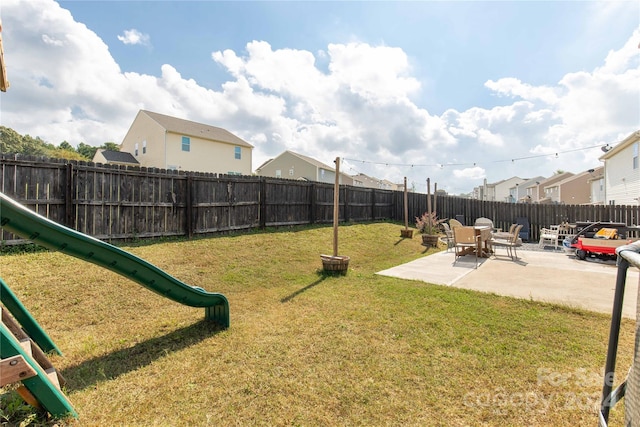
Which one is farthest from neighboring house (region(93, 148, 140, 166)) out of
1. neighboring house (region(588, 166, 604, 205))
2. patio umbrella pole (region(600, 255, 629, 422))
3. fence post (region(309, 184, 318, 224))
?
neighboring house (region(588, 166, 604, 205))

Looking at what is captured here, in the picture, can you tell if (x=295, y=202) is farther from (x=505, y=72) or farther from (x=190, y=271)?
(x=505, y=72)

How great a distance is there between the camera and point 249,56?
10250mm

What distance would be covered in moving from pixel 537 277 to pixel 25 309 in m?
8.15

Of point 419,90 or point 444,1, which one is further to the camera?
point 419,90

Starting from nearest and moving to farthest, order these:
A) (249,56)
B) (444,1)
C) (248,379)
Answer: (248,379) < (444,1) < (249,56)

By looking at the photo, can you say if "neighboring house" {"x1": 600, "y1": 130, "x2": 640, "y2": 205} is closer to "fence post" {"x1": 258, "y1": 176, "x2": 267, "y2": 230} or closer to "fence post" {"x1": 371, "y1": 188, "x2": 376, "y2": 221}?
"fence post" {"x1": 371, "y1": 188, "x2": 376, "y2": 221}

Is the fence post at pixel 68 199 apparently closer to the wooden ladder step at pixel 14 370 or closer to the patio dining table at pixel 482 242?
the wooden ladder step at pixel 14 370

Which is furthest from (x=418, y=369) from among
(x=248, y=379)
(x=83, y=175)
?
(x=83, y=175)

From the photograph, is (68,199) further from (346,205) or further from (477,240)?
(346,205)

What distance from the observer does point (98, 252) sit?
2.48 m

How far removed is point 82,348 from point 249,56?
34.0 ft

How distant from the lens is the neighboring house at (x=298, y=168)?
30906 millimetres

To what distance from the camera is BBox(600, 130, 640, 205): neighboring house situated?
14.2m

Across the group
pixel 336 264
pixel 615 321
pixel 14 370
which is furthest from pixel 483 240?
pixel 14 370
